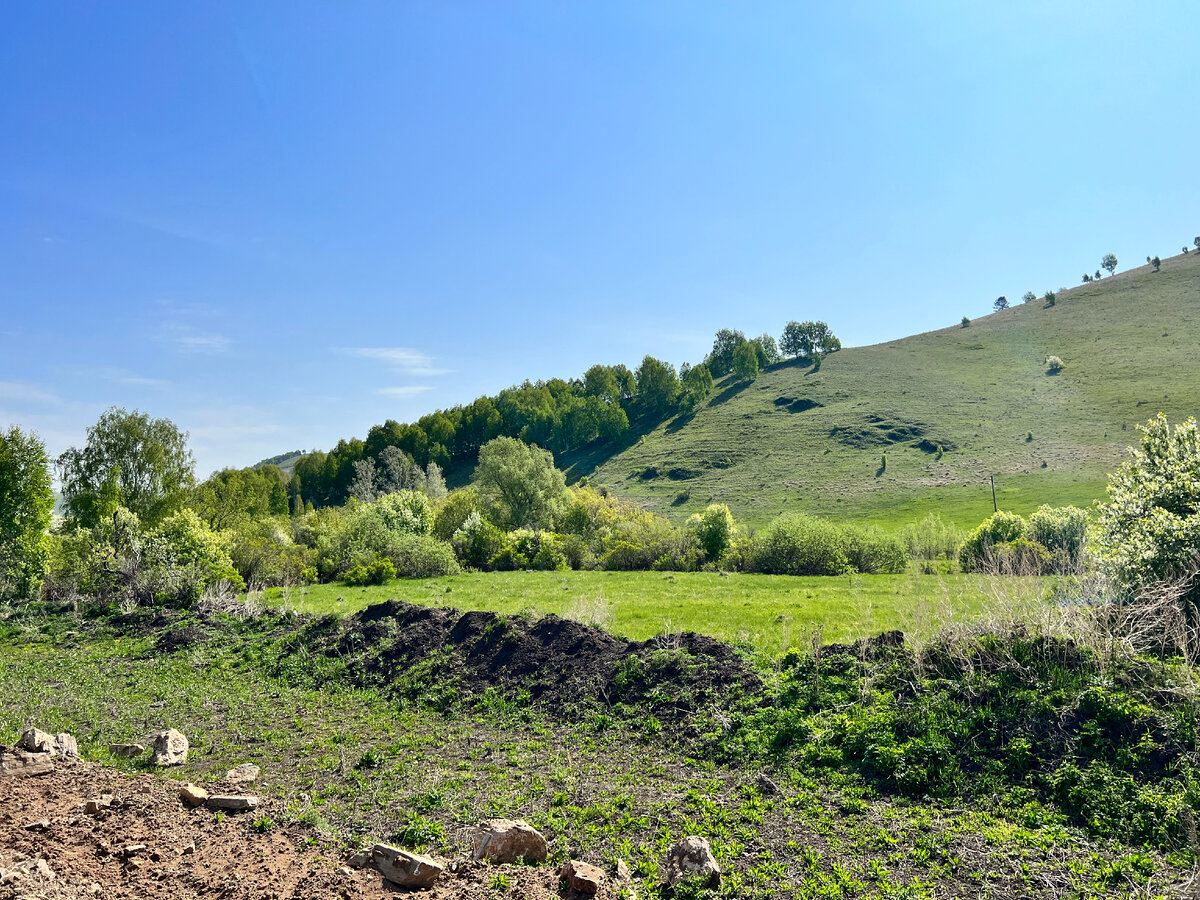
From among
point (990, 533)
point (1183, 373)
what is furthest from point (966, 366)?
point (990, 533)

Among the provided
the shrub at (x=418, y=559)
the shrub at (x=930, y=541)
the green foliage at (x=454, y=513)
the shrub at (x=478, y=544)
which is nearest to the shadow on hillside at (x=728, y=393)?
the green foliage at (x=454, y=513)

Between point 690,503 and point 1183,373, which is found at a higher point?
point 1183,373

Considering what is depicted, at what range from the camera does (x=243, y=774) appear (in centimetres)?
908

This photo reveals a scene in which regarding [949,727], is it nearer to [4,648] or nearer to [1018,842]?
[1018,842]

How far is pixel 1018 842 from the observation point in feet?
22.4

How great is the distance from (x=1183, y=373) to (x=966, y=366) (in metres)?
26.8

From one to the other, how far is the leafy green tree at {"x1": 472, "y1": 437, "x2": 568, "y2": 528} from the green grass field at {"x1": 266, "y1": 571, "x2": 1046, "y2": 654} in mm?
13783

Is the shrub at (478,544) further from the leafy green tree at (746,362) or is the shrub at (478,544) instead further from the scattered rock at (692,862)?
the leafy green tree at (746,362)

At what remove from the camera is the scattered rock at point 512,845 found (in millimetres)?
6688

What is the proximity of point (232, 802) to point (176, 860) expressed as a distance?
143cm

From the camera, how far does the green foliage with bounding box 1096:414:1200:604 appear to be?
12.8 metres

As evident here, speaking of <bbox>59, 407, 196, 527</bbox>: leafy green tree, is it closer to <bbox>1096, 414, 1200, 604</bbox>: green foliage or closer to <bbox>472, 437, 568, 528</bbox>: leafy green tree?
<bbox>472, 437, 568, 528</bbox>: leafy green tree

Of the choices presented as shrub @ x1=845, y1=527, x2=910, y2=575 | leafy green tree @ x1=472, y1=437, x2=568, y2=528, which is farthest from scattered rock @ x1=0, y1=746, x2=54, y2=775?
leafy green tree @ x1=472, y1=437, x2=568, y2=528

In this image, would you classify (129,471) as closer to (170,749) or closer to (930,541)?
(170,749)
